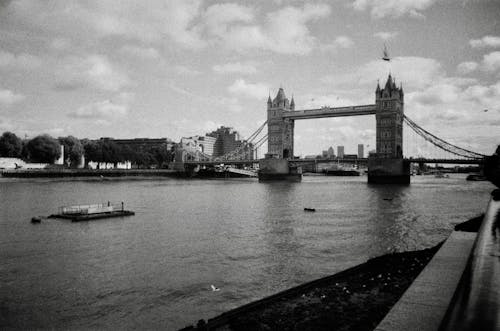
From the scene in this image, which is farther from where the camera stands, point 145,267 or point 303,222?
point 303,222

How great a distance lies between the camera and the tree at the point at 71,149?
91963 millimetres

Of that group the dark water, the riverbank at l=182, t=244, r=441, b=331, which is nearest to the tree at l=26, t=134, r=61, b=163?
the dark water

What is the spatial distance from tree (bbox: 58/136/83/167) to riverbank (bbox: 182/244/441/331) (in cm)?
9211

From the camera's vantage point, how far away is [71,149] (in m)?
92.2

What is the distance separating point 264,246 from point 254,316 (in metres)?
8.39

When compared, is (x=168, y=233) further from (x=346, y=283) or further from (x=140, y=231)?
(x=346, y=283)

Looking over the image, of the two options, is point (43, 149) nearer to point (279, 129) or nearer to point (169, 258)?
point (279, 129)

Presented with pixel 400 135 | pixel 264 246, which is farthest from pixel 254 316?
pixel 400 135

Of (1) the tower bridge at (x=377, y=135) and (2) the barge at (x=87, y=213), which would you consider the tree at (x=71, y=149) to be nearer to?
(1) the tower bridge at (x=377, y=135)

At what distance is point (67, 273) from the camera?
1145 centimetres

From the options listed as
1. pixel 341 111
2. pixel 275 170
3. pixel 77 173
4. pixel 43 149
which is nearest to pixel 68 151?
pixel 43 149

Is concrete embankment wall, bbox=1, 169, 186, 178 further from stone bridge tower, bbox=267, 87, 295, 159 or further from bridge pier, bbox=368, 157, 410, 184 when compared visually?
bridge pier, bbox=368, 157, 410, 184

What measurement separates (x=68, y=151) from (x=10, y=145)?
13.7 m

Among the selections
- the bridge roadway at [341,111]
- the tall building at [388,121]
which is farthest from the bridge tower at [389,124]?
the bridge roadway at [341,111]
